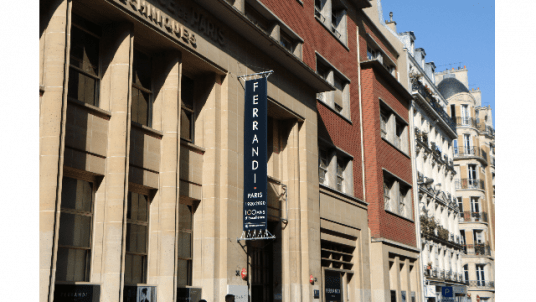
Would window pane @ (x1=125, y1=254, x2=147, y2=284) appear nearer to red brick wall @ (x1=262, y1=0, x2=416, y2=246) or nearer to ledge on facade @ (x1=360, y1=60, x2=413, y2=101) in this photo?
red brick wall @ (x1=262, y1=0, x2=416, y2=246)

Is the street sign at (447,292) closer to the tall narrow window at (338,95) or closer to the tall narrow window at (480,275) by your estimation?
the tall narrow window at (338,95)

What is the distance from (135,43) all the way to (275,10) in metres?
8.93

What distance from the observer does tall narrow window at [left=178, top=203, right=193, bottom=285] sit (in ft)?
52.9

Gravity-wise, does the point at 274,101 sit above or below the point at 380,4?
below

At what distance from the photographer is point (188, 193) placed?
16.4 metres

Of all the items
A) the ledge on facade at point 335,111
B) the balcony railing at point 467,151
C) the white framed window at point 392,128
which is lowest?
the ledge on facade at point 335,111

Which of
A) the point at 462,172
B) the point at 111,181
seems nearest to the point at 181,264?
the point at 111,181

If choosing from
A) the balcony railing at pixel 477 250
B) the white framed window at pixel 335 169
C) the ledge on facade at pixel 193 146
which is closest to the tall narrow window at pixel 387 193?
the white framed window at pixel 335 169

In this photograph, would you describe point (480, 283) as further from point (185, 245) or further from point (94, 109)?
point (94, 109)

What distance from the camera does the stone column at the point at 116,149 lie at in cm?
1291

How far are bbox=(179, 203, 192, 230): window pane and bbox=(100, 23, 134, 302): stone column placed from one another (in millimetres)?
3187

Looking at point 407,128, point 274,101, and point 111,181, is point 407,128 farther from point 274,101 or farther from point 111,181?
point 111,181

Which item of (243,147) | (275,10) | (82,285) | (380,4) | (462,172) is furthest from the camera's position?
(462,172)

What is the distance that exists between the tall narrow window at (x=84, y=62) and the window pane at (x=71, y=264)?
3393 millimetres
